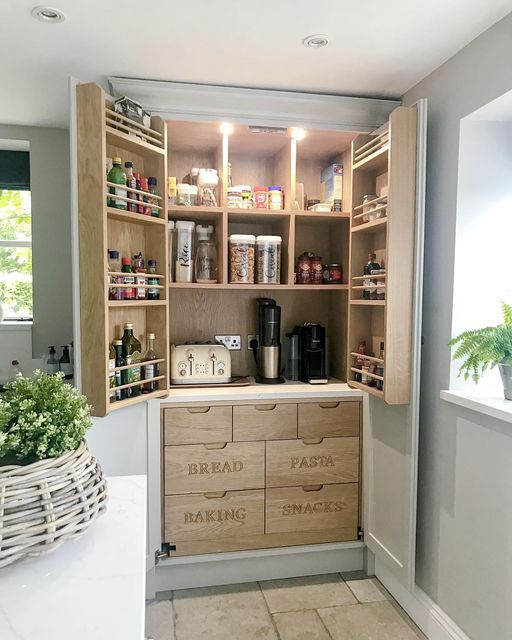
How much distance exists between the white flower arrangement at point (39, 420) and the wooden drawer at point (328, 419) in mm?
1724

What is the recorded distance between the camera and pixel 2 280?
3.42 metres

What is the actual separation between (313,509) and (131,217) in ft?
5.43

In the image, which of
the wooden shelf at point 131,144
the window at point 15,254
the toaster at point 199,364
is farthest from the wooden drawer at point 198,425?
the window at point 15,254

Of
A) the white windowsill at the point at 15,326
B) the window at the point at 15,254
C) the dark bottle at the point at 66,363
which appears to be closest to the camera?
the dark bottle at the point at 66,363

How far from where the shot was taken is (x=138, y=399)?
7.30 feet

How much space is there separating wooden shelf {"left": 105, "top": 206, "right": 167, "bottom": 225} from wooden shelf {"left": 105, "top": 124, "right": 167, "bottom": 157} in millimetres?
296

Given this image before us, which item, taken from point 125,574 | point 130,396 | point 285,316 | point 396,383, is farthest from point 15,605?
point 285,316

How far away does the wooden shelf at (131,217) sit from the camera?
2.08 m

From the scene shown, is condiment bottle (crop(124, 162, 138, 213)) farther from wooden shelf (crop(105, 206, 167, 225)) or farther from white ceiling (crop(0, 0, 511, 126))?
white ceiling (crop(0, 0, 511, 126))

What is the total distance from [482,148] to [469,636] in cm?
189

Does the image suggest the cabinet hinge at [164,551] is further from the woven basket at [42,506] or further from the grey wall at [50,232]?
the woven basket at [42,506]

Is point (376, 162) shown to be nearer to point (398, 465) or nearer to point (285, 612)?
point (398, 465)

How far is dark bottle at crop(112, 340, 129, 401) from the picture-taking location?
7.12 ft

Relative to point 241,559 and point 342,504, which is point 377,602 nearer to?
point 342,504
